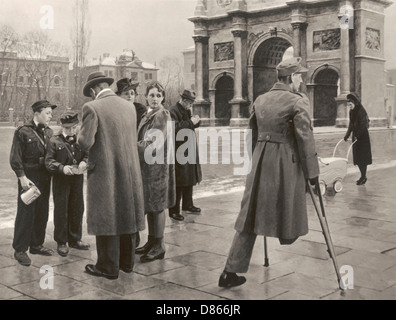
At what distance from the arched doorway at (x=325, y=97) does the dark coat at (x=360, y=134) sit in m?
25.9

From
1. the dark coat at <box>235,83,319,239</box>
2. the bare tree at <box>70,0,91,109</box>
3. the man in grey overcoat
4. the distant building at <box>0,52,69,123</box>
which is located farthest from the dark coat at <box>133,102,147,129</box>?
the distant building at <box>0,52,69,123</box>

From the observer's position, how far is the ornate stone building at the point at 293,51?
35.9 meters

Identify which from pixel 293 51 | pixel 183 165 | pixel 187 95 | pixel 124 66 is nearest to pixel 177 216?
pixel 183 165

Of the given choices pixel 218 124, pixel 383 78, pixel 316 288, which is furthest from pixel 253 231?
pixel 218 124

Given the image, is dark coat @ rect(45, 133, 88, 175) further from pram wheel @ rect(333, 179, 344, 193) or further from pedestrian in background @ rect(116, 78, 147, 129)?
pram wheel @ rect(333, 179, 344, 193)

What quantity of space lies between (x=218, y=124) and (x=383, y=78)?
41.7 ft

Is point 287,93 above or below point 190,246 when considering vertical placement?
above

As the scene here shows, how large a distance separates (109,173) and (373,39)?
34.5 metres

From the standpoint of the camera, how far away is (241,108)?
41500 millimetres

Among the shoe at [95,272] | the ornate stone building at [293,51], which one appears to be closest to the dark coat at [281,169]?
the shoe at [95,272]

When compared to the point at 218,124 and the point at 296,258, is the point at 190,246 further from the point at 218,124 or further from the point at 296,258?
the point at 218,124

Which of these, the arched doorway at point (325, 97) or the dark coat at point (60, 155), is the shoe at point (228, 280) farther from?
the arched doorway at point (325, 97)

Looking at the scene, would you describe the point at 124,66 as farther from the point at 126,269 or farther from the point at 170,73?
the point at 126,269
